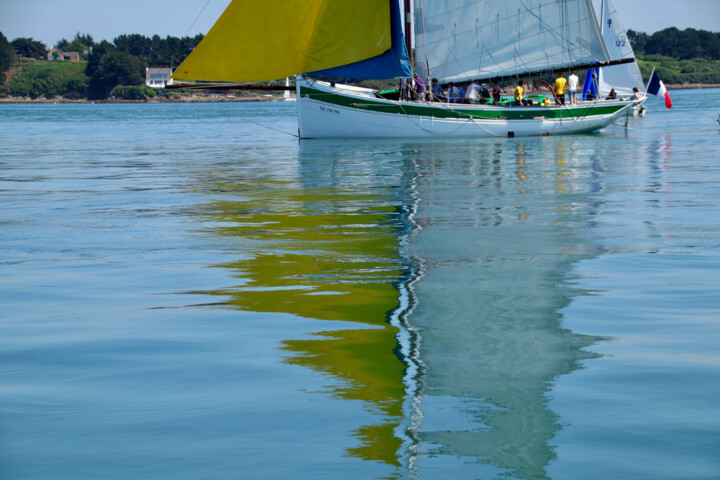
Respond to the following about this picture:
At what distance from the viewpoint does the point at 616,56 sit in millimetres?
51875

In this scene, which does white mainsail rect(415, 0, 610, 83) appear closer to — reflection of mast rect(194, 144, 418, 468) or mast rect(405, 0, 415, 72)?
mast rect(405, 0, 415, 72)

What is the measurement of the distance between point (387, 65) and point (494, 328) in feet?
96.8

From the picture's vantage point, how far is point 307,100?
36844mm

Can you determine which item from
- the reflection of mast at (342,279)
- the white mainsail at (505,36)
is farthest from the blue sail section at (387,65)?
the reflection of mast at (342,279)

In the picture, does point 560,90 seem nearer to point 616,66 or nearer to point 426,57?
point 426,57

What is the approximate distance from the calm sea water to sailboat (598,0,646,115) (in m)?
39.3

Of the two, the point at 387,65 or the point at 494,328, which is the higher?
the point at 387,65

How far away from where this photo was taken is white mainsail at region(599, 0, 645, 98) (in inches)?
2030

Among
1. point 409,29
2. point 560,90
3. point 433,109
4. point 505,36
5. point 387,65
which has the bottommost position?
point 433,109

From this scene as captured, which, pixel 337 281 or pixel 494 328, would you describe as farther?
pixel 337 281

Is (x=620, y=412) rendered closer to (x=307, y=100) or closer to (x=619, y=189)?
(x=619, y=189)

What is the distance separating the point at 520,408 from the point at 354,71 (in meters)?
31.1

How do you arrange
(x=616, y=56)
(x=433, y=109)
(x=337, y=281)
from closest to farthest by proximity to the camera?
1. (x=337, y=281)
2. (x=433, y=109)
3. (x=616, y=56)

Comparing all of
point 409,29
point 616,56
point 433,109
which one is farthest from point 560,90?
point 616,56
